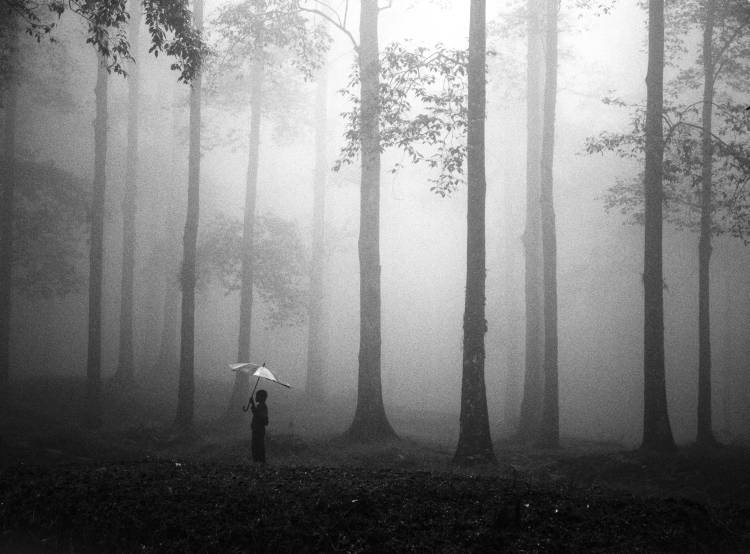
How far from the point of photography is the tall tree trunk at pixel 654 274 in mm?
12281

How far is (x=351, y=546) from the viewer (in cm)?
562

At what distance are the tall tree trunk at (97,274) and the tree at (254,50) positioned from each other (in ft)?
13.2

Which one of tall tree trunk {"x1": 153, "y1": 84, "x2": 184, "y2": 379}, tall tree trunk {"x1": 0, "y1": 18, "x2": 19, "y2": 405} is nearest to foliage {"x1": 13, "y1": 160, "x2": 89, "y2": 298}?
tall tree trunk {"x1": 0, "y1": 18, "x2": 19, "y2": 405}

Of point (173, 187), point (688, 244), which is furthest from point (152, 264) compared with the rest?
point (688, 244)

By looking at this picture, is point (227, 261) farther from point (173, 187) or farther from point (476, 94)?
point (476, 94)

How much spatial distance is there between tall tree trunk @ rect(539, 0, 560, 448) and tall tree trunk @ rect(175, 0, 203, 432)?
958 centimetres

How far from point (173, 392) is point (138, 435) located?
26.2 ft

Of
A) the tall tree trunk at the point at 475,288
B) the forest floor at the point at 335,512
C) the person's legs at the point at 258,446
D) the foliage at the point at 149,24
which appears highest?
the foliage at the point at 149,24

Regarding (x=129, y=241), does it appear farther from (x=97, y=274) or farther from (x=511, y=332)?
(x=511, y=332)

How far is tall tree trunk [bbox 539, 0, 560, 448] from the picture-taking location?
1562 centimetres

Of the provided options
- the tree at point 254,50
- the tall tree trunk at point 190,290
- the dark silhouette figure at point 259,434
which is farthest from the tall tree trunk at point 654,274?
the tall tree trunk at point 190,290

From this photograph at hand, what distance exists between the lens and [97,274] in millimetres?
19000

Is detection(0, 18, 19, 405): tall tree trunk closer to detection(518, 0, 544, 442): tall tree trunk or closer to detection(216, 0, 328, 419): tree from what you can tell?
detection(216, 0, 328, 419): tree

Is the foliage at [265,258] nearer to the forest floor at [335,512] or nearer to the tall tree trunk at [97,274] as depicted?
the tall tree trunk at [97,274]
